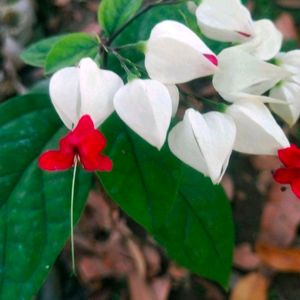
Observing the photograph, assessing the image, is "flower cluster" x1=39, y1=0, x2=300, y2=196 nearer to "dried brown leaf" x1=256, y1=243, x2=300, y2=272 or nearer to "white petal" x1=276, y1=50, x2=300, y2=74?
"white petal" x1=276, y1=50, x2=300, y2=74

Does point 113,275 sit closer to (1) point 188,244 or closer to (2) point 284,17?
(1) point 188,244

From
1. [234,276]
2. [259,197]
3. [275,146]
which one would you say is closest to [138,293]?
[234,276]

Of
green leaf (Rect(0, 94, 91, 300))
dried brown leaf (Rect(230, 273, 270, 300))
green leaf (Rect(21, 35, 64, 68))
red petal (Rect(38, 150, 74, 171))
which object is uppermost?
red petal (Rect(38, 150, 74, 171))

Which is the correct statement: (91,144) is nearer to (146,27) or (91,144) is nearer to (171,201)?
(171,201)

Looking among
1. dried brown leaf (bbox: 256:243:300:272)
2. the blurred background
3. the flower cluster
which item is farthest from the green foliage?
dried brown leaf (bbox: 256:243:300:272)

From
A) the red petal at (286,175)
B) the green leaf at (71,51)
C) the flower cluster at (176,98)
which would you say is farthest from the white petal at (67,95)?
the red petal at (286,175)

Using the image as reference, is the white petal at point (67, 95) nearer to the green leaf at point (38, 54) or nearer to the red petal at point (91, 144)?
the red petal at point (91, 144)

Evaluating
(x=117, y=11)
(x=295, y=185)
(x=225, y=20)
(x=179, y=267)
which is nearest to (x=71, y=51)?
(x=117, y=11)
